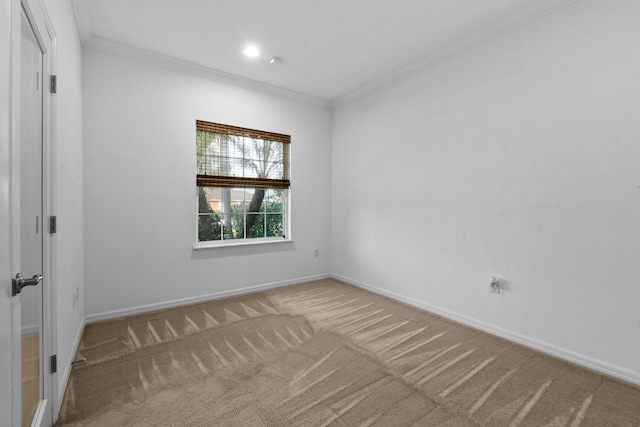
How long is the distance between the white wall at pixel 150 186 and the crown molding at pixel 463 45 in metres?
1.40

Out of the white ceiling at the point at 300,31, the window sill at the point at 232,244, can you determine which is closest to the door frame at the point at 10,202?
the white ceiling at the point at 300,31

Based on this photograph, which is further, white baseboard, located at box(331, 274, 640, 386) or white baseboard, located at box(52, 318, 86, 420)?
white baseboard, located at box(331, 274, 640, 386)

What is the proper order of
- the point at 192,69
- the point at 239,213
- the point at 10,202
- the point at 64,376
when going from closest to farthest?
the point at 10,202 < the point at 64,376 < the point at 192,69 < the point at 239,213

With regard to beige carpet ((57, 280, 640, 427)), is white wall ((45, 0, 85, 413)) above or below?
above

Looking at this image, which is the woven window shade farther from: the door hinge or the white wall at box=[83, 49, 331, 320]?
the door hinge

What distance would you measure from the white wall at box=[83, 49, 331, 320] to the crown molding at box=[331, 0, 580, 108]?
1.40m

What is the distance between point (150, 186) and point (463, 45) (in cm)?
357

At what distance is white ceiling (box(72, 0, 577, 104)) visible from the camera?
A: 2.58m

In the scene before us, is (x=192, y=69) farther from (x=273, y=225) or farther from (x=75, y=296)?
(x=75, y=296)

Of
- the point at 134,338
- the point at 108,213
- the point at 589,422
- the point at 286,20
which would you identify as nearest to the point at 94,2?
the point at 286,20

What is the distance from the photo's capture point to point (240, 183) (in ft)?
13.3

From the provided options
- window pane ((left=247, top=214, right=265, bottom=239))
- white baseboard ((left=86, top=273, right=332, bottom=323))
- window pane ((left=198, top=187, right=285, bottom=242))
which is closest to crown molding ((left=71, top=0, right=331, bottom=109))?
window pane ((left=198, top=187, right=285, bottom=242))

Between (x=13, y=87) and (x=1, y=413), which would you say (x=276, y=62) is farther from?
(x=1, y=413)

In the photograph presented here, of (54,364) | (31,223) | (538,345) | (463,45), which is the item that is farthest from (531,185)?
(54,364)
